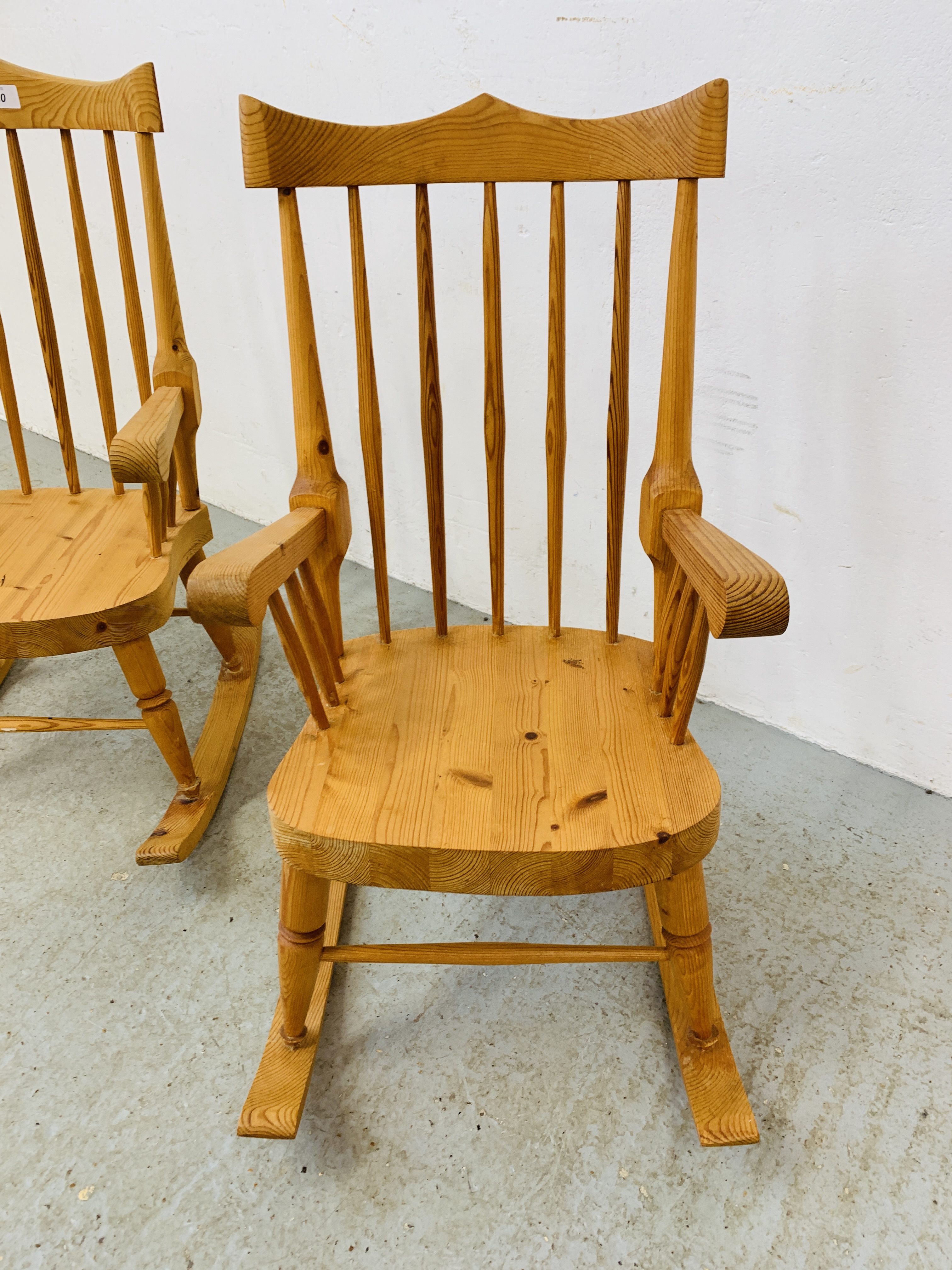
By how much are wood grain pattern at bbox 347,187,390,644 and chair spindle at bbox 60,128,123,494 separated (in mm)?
450

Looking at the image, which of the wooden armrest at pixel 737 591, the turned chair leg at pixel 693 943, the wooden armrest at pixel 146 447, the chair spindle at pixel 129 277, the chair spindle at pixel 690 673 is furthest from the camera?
the chair spindle at pixel 129 277

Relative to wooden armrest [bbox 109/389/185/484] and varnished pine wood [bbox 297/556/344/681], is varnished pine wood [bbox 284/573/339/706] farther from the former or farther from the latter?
wooden armrest [bbox 109/389/185/484]

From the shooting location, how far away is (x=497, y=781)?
81cm

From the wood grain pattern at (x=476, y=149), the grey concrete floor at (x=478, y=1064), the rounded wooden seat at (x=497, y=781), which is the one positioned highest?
the wood grain pattern at (x=476, y=149)

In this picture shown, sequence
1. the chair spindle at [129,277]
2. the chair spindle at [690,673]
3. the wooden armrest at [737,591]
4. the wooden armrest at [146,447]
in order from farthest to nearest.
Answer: the chair spindle at [129,277] < the wooden armrest at [146,447] < the chair spindle at [690,673] < the wooden armrest at [737,591]

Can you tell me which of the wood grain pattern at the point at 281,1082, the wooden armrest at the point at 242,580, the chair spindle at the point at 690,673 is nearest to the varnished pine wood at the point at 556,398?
the chair spindle at the point at 690,673

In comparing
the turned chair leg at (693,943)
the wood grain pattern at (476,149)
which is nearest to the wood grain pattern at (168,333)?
the wood grain pattern at (476,149)

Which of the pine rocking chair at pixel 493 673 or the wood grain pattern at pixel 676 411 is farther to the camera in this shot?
the wood grain pattern at pixel 676 411

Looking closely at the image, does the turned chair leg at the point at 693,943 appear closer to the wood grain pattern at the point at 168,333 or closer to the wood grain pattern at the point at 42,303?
the wood grain pattern at the point at 168,333

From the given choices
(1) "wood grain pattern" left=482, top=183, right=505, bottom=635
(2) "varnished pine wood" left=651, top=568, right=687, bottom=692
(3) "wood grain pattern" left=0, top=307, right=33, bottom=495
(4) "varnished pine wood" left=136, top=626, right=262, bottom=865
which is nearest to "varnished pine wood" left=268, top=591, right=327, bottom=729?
(1) "wood grain pattern" left=482, top=183, right=505, bottom=635

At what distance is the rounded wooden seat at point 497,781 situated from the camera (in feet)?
2.43

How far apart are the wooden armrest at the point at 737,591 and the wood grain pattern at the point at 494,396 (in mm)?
307

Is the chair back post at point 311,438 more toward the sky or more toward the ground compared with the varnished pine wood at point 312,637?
→ more toward the sky

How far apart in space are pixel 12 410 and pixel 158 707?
1.70 ft
